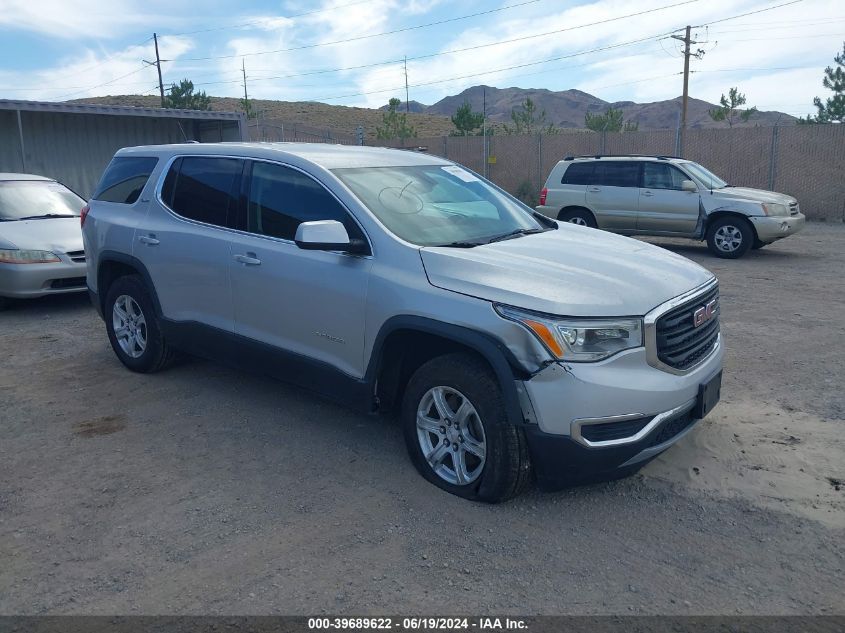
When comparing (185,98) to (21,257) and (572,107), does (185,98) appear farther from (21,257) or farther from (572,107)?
(572,107)

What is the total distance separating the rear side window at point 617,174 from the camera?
44.9ft

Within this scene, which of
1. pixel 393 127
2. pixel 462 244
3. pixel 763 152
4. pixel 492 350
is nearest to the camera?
pixel 492 350

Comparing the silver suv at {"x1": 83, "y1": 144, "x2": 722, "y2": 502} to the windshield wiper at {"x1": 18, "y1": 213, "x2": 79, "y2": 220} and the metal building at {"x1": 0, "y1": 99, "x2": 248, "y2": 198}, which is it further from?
the metal building at {"x1": 0, "y1": 99, "x2": 248, "y2": 198}

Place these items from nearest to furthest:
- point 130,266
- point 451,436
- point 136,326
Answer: point 451,436 < point 130,266 < point 136,326

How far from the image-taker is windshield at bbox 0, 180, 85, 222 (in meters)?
9.30

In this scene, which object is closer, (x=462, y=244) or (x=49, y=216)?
(x=462, y=244)

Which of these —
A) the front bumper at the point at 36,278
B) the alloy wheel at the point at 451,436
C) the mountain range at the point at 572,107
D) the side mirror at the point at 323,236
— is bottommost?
the alloy wheel at the point at 451,436

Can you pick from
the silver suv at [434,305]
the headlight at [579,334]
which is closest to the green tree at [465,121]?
the silver suv at [434,305]

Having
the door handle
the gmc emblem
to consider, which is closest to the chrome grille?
the gmc emblem

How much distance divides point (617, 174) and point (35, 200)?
9.86 meters

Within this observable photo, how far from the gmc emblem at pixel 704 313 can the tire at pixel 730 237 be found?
29.1 ft

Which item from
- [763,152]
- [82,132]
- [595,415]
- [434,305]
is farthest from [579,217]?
[82,132]

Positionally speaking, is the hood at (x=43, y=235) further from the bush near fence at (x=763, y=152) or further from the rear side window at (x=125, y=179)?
the bush near fence at (x=763, y=152)

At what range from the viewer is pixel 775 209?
486 inches
